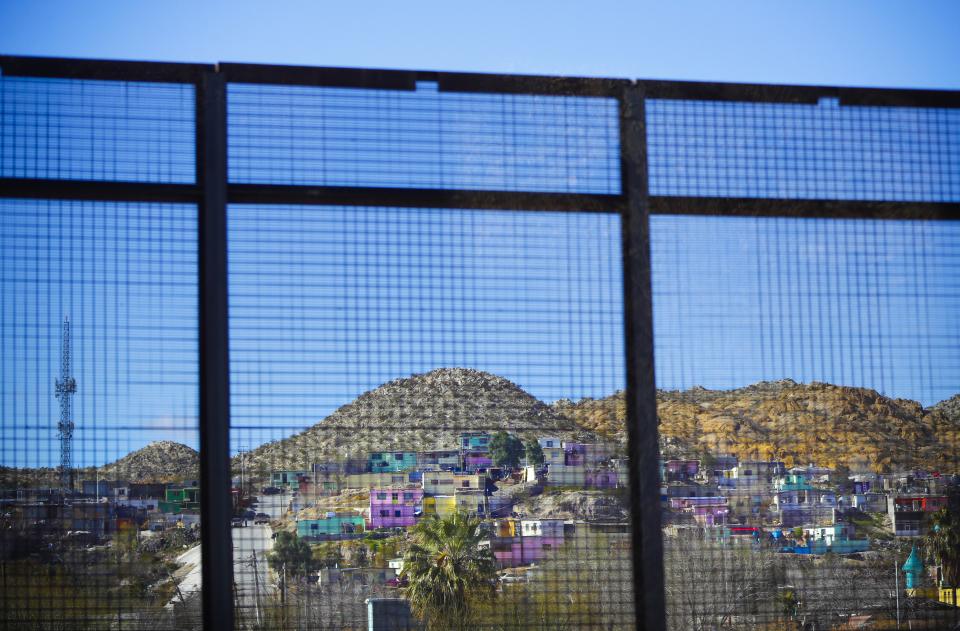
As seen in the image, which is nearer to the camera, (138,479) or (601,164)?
(138,479)

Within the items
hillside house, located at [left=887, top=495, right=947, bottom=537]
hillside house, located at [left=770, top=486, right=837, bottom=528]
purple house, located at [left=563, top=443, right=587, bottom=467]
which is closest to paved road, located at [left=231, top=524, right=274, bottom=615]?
purple house, located at [left=563, top=443, right=587, bottom=467]

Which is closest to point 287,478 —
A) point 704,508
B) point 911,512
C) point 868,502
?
point 704,508

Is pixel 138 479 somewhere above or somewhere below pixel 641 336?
below

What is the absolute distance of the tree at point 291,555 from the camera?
9.17 feet

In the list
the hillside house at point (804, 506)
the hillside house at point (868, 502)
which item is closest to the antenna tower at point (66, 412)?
the hillside house at point (804, 506)

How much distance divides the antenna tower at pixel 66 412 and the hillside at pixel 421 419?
0.56 metres

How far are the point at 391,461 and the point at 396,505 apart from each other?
0.14 m

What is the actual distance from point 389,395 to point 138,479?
2.62 feet

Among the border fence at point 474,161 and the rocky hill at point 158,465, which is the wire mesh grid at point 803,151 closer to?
the border fence at point 474,161

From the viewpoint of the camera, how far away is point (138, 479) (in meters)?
2.75

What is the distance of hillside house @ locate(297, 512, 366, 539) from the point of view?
2816 millimetres

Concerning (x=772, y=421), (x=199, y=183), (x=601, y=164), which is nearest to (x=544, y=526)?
→ (x=772, y=421)

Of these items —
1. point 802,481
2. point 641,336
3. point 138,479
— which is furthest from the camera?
point 802,481

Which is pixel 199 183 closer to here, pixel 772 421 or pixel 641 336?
pixel 641 336
